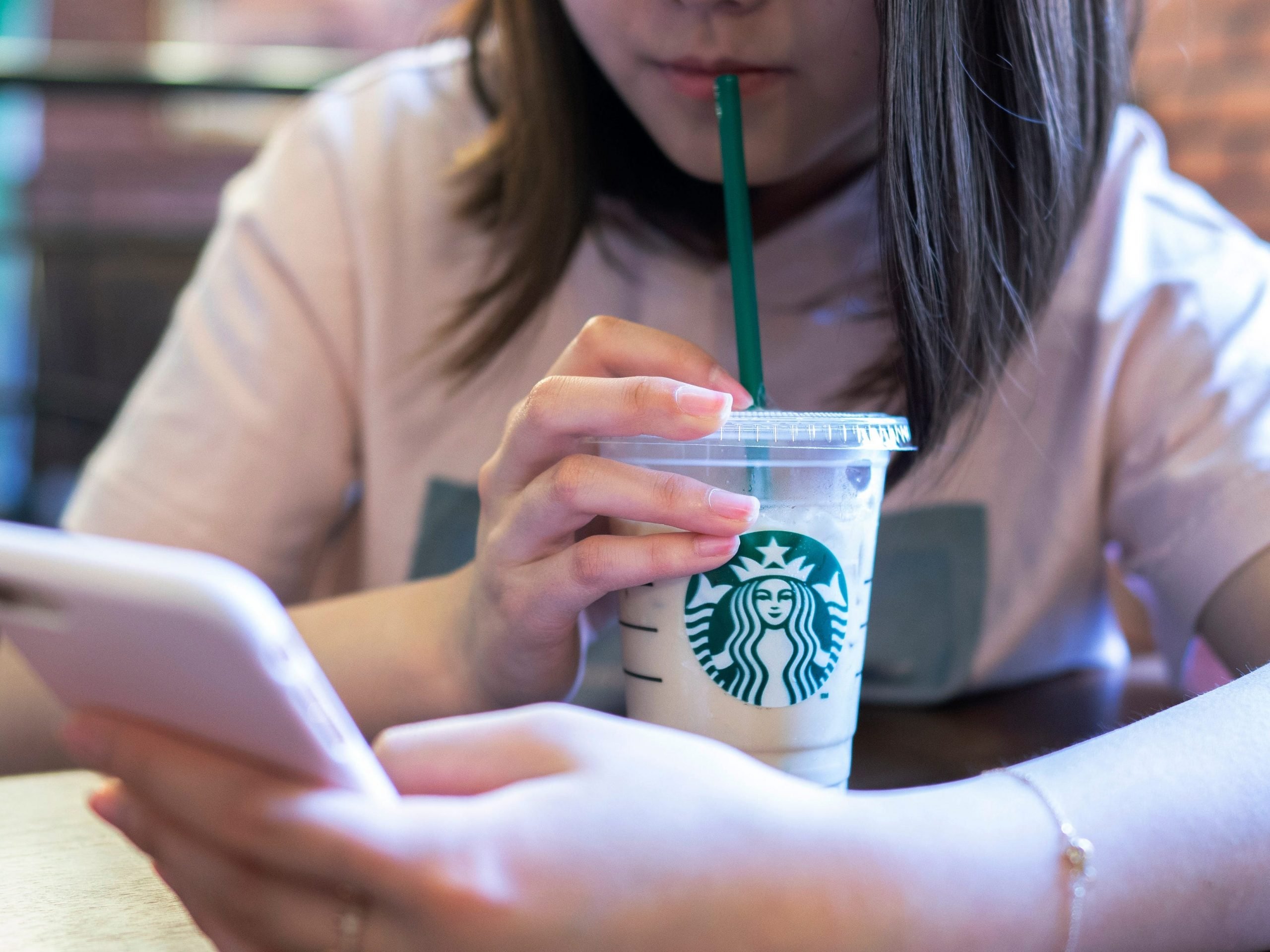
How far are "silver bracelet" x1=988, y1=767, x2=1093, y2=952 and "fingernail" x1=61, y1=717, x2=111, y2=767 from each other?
437mm

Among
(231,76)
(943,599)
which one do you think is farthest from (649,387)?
(231,76)

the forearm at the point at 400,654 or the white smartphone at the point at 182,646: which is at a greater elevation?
the white smartphone at the point at 182,646

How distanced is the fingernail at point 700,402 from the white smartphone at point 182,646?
8.9 inches

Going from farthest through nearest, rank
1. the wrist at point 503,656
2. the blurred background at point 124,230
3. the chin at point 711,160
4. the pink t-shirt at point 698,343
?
the blurred background at point 124,230 < the pink t-shirt at point 698,343 < the chin at point 711,160 < the wrist at point 503,656

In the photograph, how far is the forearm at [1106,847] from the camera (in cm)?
49

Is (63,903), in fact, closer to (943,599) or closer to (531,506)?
(531,506)

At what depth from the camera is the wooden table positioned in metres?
0.53

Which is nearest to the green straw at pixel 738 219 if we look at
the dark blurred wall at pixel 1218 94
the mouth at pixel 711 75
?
the mouth at pixel 711 75

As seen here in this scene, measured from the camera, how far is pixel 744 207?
74 centimetres

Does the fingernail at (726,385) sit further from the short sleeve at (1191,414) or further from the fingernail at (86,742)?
the short sleeve at (1191,414)

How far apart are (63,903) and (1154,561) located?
87 cm

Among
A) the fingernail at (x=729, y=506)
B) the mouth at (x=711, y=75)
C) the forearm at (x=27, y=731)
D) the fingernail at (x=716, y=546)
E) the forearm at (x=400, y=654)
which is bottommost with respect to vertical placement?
the forearm at (x=27, y=731)

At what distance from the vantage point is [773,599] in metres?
0.60

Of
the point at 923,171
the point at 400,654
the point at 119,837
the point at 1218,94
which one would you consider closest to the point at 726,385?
the point at 923,171
